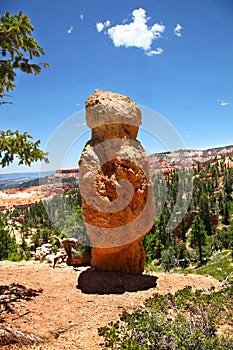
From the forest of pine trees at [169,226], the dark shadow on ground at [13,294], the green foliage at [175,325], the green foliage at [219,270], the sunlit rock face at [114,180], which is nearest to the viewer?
the green foliage at [175,325]

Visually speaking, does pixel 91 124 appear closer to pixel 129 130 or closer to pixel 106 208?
pixel 129 130

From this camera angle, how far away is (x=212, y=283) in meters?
7.18

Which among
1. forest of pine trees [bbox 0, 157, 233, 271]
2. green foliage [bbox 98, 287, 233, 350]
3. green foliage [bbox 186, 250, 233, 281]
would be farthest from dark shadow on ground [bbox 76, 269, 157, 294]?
forest of pine trees [bbox 0, 157, 233, 271]

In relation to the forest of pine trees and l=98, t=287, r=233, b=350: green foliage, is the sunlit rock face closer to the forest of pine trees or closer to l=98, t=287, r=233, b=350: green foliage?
l=98, t=287, r=233, b=350: green foliage

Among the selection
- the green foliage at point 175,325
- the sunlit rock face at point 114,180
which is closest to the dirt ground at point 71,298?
the green foliage at point 175,325

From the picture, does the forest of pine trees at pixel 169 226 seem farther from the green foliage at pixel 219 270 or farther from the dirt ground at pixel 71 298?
the dirt ground at pixel 71 298

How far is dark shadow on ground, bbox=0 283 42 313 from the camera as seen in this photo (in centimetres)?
530

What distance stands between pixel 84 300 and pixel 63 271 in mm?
2591

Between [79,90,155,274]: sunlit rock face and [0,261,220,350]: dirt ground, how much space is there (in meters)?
1.11

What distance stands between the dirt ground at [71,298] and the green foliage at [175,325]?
379 mm

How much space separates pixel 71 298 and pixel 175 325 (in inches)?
110

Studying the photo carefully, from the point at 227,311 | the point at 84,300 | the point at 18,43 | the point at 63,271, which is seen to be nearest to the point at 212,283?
the point at 227,311

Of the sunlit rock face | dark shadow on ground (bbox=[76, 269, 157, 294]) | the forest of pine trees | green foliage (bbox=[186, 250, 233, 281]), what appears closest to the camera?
dark shadow on ground (bbox=[76, 269, 157, 294])

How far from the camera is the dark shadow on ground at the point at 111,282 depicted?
6.82 meters
